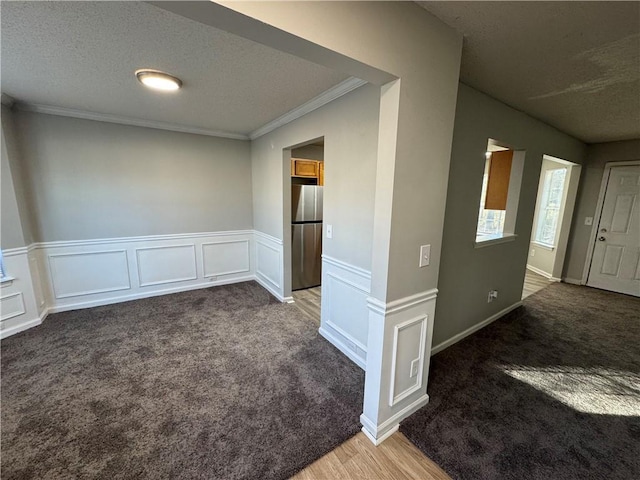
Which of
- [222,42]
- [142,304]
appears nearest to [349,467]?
[222,42]

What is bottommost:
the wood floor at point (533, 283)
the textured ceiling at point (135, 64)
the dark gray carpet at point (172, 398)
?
the dark gray carpet at point (172, 398)

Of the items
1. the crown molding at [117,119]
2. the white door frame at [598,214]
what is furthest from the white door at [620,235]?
the crown molding at [117,119]

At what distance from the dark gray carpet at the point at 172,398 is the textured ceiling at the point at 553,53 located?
2501 millimetres

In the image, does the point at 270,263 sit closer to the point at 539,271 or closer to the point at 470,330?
the point at 470,330

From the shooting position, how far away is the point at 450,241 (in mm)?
2318

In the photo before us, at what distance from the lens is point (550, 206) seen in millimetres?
5031

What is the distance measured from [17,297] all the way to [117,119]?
7.51 feet

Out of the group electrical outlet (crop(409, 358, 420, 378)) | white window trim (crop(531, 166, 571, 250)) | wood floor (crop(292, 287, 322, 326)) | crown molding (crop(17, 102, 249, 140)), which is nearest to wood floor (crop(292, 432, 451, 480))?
electrical outlet (crop(409, 358, 420, 378))

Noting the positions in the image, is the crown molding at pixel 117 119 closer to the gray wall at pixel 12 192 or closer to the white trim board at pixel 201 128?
the white trim board at pixel 201 128

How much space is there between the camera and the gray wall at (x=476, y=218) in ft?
7.32

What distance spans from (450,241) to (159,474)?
2.58m

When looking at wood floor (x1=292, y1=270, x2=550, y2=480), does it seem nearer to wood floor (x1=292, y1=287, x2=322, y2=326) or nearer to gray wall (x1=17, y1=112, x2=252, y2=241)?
wood floor (x1=292, y1=287, x2=322, y2=326)

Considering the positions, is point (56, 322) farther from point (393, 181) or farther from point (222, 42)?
point (393, 181)

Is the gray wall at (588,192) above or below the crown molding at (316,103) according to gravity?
below
